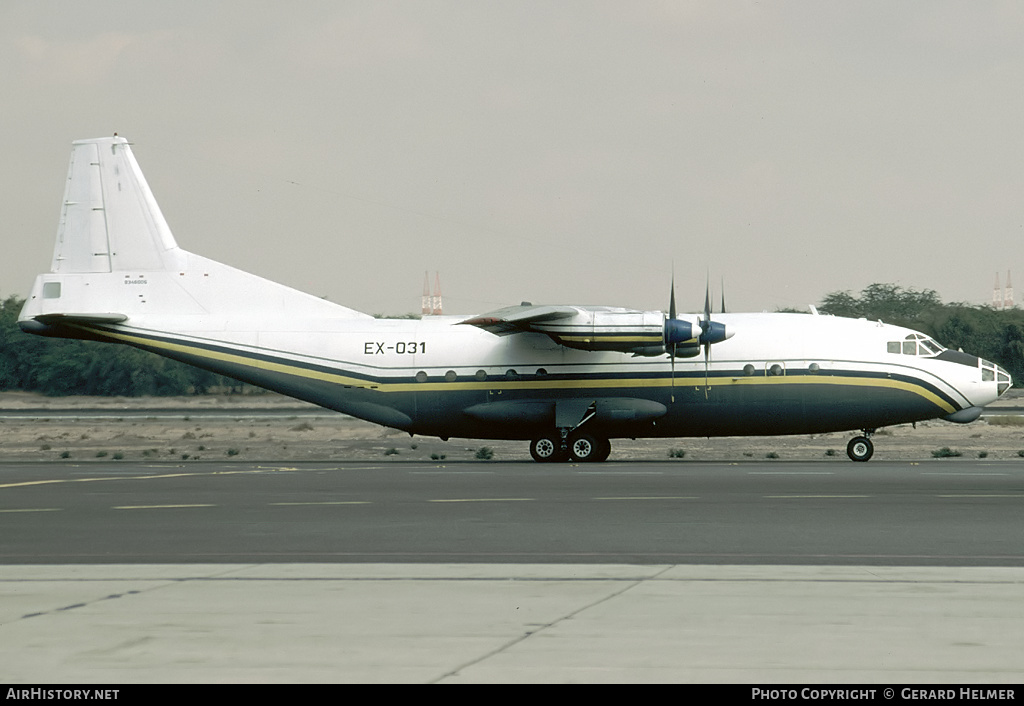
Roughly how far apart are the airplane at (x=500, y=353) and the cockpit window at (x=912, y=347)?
0.07 m

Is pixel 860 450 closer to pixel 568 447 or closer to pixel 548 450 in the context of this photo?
pixel 568 447

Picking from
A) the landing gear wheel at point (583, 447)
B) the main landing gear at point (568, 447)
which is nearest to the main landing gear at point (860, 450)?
the main landing gear at point (568, 447)

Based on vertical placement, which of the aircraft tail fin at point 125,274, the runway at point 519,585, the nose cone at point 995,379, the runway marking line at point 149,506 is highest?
the aircraft tail fin at point 125,274

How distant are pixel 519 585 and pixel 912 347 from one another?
2632cm

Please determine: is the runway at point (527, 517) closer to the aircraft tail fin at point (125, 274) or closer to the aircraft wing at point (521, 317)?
the aircraft wing at point (521, 317)

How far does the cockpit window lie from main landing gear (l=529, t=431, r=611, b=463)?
9.21 meters

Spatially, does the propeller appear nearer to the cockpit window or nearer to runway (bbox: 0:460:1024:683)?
the cockpit window

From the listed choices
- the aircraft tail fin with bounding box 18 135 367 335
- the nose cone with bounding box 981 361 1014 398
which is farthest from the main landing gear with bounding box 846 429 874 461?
the aircraft tail fin with bounding box 18 135 367 335

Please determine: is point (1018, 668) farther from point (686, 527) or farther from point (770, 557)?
point (686, 527)

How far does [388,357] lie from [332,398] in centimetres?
227

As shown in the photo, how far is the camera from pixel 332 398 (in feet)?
121

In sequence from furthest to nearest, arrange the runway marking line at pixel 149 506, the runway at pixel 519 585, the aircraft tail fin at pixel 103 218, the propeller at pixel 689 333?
the aircraft tail fin at pixel 103 218 → the propeller at pixel 689 333 → the runway marking line at pixel 149 506 → the runway at pixel 519 585

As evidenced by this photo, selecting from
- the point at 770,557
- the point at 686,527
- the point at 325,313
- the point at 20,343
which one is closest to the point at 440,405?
the point at 325,313

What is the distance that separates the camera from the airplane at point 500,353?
114ft
